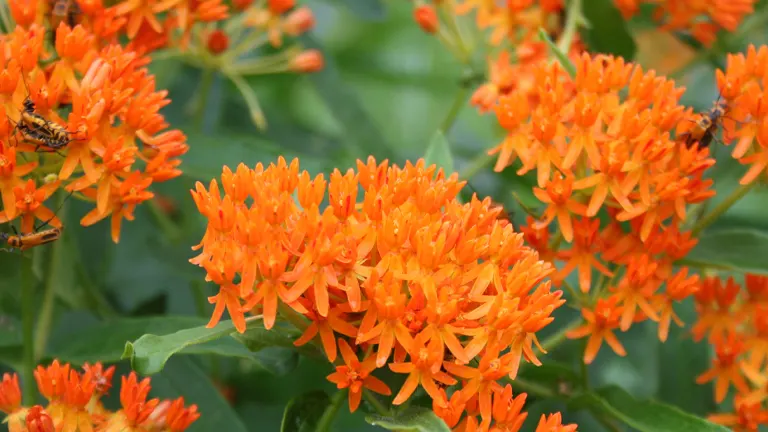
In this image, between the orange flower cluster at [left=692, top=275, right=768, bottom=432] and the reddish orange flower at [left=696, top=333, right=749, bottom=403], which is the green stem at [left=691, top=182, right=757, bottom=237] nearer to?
the orange flower cluster at [left=692, top=275, right=768, bottom=432]

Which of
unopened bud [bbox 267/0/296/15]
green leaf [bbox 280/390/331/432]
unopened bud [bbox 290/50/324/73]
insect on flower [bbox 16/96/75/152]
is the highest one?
unopened bud [bbox 267/0/296/15]

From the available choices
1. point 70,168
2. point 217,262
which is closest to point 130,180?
point 70,168

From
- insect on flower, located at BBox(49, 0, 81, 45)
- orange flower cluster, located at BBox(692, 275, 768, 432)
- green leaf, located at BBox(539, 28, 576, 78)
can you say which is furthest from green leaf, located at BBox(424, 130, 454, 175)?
insect on flower, located at BBox(49, 0, 81, 45)

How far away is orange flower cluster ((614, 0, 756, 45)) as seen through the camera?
2.72 meters

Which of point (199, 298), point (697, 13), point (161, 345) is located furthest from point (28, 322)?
point (697, 13)

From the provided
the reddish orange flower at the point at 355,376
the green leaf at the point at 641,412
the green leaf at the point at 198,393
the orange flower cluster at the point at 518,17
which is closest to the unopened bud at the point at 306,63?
the orange flower cluster at the point at 518,17

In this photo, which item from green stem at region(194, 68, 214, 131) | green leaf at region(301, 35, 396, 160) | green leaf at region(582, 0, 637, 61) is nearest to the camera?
green leaf at region(582, 0, 637, 61)

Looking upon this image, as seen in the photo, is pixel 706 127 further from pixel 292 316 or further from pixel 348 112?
pixel 348 112

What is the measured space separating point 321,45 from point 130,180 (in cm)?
153

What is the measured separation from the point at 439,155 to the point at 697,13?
982 mm

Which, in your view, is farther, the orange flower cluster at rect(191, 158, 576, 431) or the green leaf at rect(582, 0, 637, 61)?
the green leaf at rect(582, 0, 637, 61)

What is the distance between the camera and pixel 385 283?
171cm

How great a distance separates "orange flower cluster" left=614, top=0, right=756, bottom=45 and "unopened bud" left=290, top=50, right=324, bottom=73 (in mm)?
872

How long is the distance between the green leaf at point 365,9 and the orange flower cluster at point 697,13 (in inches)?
33.0
